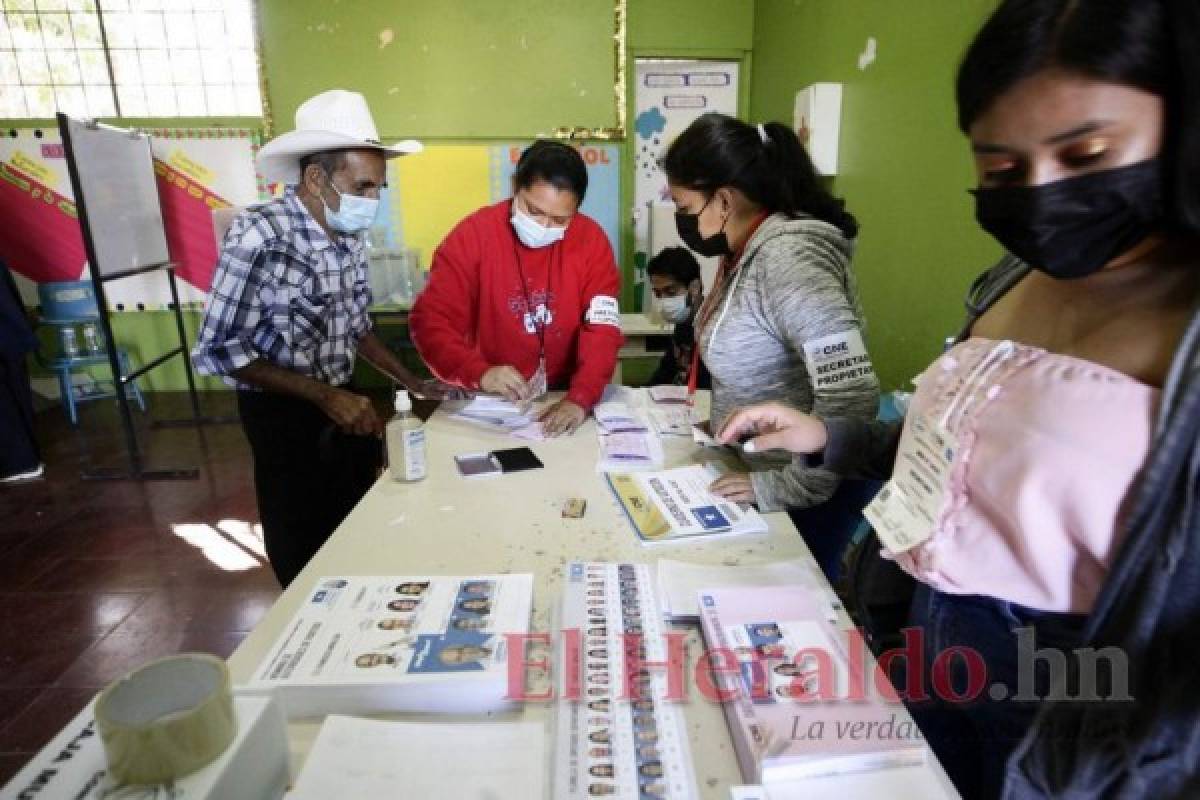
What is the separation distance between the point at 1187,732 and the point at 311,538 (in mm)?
1698

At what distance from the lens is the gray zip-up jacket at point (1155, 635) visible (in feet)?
1.79

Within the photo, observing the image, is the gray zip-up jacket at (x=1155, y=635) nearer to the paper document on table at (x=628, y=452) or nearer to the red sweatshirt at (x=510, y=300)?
the paper document on table at (x=628, y=452)

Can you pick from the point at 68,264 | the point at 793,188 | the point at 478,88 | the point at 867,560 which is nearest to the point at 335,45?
the point at 478,88

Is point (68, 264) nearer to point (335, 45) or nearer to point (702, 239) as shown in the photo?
point (335, 45)

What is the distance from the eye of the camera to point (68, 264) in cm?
458

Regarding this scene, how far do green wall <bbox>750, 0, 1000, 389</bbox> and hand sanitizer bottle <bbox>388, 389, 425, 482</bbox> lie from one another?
59.7 inches

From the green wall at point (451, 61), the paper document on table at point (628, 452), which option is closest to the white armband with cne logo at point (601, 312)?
the paper document on table at point (628, 452)

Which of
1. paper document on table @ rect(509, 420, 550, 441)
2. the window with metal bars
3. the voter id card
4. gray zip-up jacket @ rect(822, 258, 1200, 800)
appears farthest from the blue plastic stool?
gray zip-up jacket @ rect(822, 258, 1200, 800)

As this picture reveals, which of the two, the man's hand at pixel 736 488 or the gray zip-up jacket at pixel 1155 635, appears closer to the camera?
the gray zip-up jacket at pixel 1155 635

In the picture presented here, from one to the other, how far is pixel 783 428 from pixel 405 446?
0.71 meters

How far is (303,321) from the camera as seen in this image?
162 cm

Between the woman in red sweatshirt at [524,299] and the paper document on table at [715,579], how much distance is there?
0.84m

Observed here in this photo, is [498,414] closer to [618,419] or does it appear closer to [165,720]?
[618,419]

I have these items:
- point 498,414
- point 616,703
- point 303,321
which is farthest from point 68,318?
point 616,703
